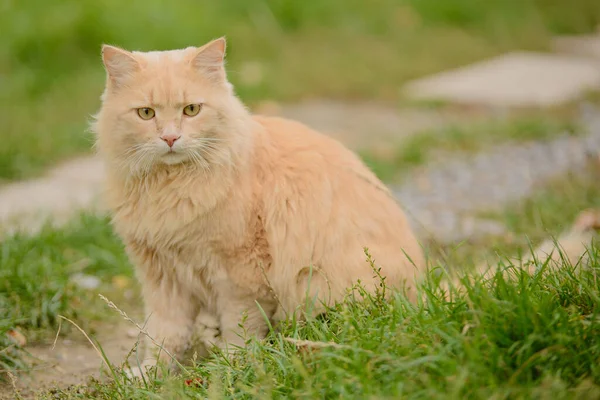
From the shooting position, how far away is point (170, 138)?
7.73 ft

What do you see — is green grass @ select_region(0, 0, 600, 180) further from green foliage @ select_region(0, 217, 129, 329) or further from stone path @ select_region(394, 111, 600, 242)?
stone path @ select_region(394, 111, 600, 242)

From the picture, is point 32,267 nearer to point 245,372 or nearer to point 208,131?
point 208,131

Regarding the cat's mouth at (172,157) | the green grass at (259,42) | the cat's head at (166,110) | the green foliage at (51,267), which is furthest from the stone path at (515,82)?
the cat's mouth at (172,157)

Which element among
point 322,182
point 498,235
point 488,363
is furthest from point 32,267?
point 498,235

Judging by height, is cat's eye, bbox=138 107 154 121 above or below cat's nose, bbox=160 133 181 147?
above

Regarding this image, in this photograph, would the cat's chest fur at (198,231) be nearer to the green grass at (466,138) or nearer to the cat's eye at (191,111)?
the cat's eye at (191,111)

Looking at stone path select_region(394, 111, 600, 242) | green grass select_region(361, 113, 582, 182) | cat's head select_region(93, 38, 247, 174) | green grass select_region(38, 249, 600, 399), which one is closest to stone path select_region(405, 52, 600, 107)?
green grass select_region(361, 113, 582, 182)

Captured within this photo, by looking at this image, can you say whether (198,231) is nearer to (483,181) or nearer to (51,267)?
(51,267)

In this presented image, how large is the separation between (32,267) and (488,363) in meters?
2.15

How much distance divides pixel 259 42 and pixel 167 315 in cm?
520

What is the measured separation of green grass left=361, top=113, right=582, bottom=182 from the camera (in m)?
5.06

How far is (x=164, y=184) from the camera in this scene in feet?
8.23

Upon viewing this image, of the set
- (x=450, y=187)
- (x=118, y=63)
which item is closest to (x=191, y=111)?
(x=118, y=63)

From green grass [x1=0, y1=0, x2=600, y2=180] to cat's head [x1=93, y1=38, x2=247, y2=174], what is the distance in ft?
7.60
